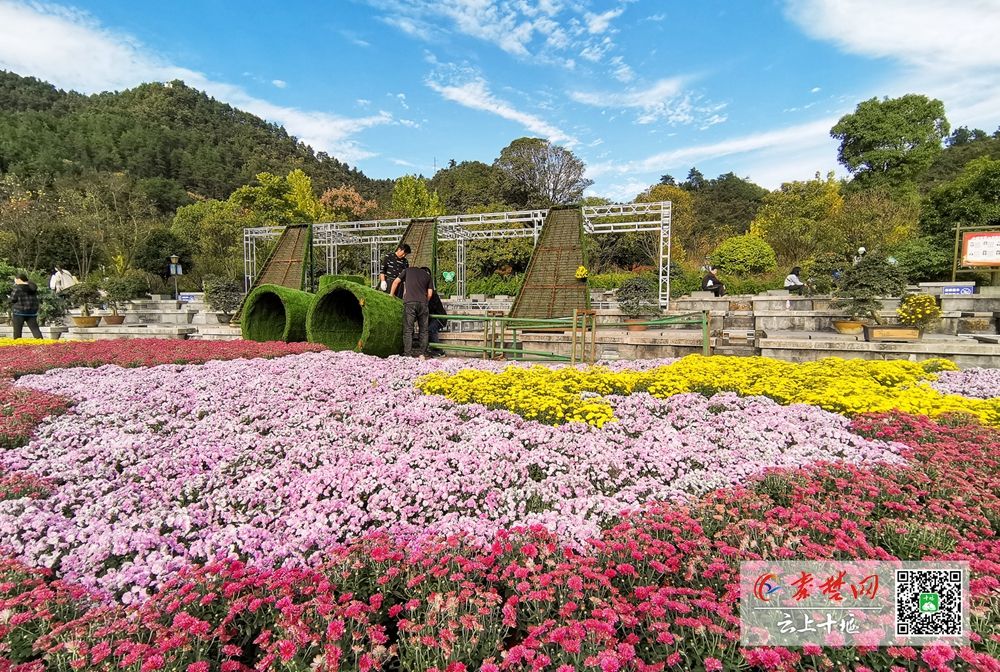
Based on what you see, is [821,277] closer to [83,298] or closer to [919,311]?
[919,311]

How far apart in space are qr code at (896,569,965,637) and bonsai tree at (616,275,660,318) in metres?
10.7

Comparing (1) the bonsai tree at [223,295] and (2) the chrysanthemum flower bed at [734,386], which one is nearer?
(2) the chrysanthemum flower bed at [734,386]

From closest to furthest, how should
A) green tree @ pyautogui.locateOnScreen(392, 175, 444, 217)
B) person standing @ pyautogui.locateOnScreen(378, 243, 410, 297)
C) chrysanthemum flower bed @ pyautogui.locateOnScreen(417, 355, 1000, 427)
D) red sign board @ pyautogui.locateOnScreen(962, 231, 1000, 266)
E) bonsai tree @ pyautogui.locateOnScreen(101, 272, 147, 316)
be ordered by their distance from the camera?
chrysanthemum flower bed @ pyautogui.locateOnScreen(417, 355, 1000, 427)
person standing @ pyautogui.locateOnScreen(378, 243, 410, 297)
bonsai tree @ pyautogui.locateOnScreen(101, 272, 147, 316)
red sign board @ pyautogui.locateOnScreen(962, 231, 1000, 266)
green tree @ pyautogui.locateOnScreen(392, 175, 444, 217)

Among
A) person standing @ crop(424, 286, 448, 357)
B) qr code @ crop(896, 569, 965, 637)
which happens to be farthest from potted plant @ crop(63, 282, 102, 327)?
qr code @ crop(896, 569, 965, 637)

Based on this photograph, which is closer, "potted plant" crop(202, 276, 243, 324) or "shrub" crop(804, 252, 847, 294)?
"shrub" crop(804, 252, 847, 294)

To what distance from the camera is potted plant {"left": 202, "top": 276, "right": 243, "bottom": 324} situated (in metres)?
14.2

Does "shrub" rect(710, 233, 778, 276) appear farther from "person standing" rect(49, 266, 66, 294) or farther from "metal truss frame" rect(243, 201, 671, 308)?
"person standing" rect(49, 266, 66, 294)

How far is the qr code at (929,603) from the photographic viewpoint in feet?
5.12

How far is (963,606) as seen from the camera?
5.47ft

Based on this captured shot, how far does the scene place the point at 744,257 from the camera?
26.0m

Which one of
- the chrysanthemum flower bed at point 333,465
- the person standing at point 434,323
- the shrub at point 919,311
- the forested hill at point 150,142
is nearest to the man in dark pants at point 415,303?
the person standing at point 434,323

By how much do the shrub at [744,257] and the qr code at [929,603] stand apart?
26497mm

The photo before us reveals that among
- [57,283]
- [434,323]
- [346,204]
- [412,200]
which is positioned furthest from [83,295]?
[346,204]

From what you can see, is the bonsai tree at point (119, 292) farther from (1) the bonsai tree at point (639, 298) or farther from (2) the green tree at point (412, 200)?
(2) the green tree at point (412, 200)
